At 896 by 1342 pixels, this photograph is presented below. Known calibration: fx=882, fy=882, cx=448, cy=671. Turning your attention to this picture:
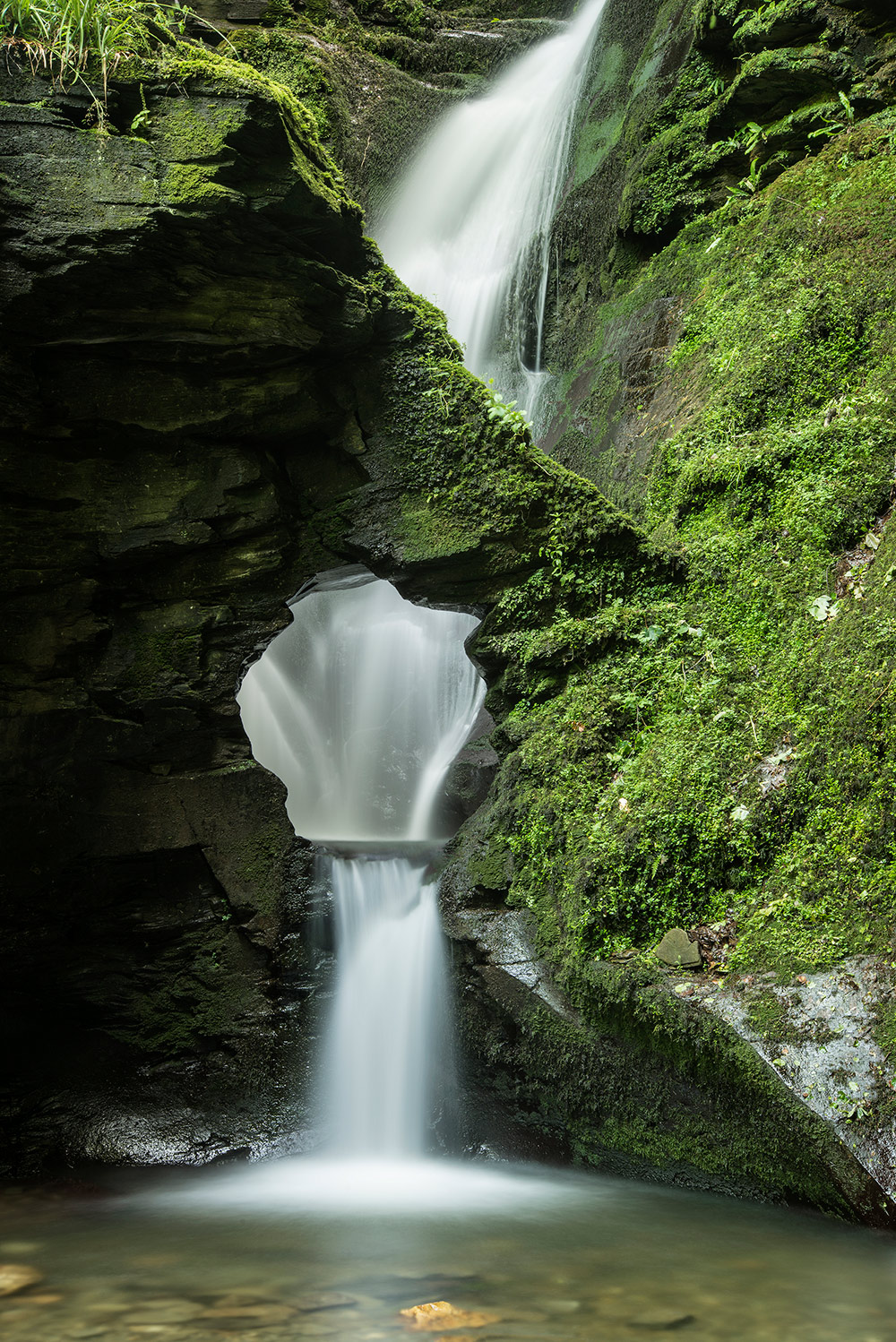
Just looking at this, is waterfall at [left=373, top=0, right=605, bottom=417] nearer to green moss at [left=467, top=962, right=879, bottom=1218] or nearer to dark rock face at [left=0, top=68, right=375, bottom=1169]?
dark rock face at [left=0, top=68, right=375, bottom=1169]

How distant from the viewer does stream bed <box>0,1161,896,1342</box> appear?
115 inches

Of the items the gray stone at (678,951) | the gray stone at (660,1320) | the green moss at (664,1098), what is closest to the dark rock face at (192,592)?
the green moss at (664,1098)

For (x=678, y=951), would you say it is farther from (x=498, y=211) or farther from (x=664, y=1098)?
(x=498, y=211)

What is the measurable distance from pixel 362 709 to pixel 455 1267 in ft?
26.5

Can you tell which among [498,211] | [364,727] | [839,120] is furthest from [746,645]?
[498,211]

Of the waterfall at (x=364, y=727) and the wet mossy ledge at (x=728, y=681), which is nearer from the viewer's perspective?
the wet mossy ledge at (x=728, y=681)

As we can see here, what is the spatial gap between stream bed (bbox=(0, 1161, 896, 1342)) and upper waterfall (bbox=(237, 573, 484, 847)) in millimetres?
5558

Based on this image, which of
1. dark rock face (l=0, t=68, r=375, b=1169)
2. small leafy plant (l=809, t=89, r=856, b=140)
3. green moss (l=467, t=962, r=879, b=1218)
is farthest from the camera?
small leafy plant (l=809, t=89, r=856, b=140)

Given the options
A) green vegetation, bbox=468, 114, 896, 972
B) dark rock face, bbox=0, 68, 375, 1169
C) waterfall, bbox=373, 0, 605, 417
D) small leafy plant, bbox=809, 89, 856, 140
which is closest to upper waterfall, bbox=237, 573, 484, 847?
waterfall, bbox=373, 0, 605, 417

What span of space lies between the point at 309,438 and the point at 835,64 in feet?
17.8

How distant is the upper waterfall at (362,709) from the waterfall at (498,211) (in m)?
3.26

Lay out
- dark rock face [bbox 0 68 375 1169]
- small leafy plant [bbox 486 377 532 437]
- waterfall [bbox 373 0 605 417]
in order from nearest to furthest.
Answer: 1. dark rock face [bbox 0 68 375 1169]
2. small leafy plant [bbox 486 377 532 437]
3. waterfall [bbox 373 0 605 417]

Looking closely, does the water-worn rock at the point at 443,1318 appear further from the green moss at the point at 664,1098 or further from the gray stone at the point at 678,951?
Result: the gray stone at the point at 678,951

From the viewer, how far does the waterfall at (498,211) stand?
10.7 m
